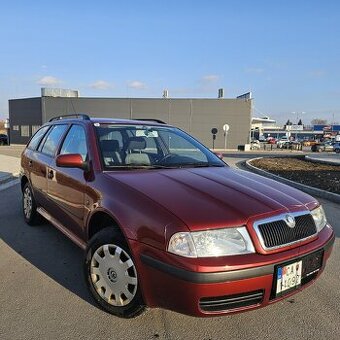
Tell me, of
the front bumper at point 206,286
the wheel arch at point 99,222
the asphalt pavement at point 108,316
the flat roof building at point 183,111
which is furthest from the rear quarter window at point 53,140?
the flat roof building at point 183,111

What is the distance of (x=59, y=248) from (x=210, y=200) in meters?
2.67

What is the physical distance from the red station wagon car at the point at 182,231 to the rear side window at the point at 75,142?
3 cm

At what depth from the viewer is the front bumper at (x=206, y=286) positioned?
100 inches

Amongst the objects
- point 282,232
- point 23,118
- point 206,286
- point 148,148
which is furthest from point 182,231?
point 23,118

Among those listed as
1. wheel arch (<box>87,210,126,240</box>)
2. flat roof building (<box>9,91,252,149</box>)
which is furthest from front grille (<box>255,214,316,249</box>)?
flat roof building (<box>9,91,252,149</box>)

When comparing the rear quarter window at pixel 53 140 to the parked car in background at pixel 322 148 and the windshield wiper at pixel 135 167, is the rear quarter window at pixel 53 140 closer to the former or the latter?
the windshield wiper at pixel 135 167

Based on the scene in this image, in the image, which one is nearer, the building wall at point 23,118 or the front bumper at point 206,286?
the front bumper at point 206,286

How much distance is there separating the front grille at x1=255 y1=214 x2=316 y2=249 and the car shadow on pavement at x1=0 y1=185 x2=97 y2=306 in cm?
162

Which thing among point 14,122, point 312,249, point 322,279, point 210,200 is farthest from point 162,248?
point 14,122

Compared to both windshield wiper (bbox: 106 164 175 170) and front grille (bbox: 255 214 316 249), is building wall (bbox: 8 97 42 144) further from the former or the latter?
front grille (bbox: 255 214 316 249)

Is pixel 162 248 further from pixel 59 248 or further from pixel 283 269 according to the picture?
pixel 59 248

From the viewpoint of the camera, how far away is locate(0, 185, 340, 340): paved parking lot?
292 centimetres

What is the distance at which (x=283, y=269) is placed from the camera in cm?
275

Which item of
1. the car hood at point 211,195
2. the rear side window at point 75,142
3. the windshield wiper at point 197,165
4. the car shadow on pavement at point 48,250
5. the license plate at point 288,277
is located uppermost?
the rear side window at point 75,142
